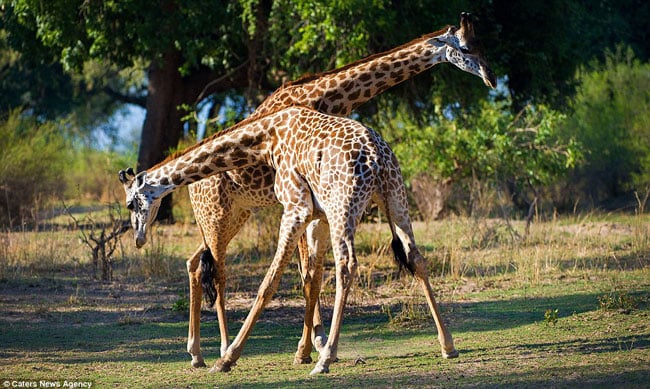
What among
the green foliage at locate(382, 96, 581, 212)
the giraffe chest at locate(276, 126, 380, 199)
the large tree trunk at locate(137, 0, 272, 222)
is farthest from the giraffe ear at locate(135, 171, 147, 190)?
the large tree trunk at locate(137, 0, 272, 222)

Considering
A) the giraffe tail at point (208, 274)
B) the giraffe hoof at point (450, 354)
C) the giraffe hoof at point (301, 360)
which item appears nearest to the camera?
the giraffe hoof at point (450, 354)

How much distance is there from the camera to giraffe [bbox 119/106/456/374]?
22.6 ft

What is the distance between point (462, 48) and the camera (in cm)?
849

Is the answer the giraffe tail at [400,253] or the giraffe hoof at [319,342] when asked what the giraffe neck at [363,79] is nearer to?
the giraffe tail at [400,253]

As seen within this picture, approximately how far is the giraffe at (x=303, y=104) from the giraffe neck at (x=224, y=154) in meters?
0.34

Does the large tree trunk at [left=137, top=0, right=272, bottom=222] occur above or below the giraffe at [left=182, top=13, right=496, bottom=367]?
above

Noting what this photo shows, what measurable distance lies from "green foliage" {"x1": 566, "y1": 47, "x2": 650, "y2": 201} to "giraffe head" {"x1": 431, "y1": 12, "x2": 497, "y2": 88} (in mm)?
11555

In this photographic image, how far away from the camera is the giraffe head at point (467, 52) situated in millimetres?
8391

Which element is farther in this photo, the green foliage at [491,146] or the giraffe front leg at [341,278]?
the green foliage at [491,146]

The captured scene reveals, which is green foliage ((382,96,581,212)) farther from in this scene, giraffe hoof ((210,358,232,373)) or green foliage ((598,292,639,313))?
giraffe hoof ((210,358,232,373))

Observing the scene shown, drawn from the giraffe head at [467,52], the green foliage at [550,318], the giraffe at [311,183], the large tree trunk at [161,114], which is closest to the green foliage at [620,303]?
the green foliage at [550,318]

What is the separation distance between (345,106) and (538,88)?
7.48 m

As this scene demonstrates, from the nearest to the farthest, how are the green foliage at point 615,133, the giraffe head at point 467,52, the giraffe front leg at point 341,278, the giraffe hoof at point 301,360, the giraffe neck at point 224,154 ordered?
the giraffe front leg at point 341,278 → the giraffe hoof at point 301,360 → the giraffe neck at point 224,154 → the giraffe head at point 467,52 → the green foliage at point 615,133

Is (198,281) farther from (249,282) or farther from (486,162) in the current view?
(486,162)
